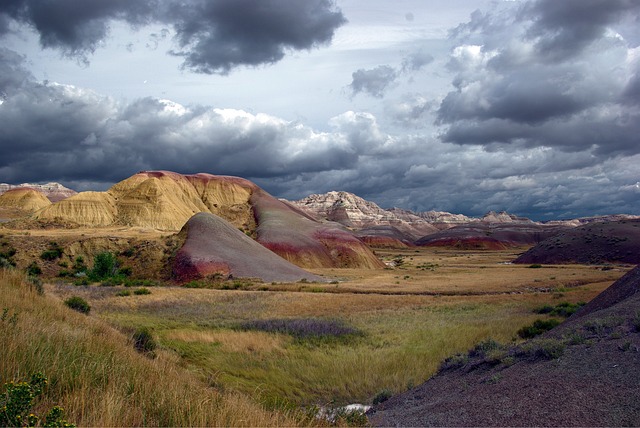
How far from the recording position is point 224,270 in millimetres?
61562

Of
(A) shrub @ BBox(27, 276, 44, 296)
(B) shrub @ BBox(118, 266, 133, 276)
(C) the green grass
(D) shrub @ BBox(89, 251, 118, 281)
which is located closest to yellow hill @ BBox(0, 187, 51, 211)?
(B) shrub @ BBox(118, 266, 133, 276)

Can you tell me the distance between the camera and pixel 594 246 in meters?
100

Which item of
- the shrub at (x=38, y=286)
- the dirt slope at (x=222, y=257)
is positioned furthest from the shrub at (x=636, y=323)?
the dirt slope at (x=222, y=257)

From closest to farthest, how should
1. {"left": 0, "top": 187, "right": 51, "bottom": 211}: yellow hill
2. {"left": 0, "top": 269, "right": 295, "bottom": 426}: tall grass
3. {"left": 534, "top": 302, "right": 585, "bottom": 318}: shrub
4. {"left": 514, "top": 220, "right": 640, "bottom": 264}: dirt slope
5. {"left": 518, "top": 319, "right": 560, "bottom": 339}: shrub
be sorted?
{"left": 0, "top": 269, "right": 295, "bottom": 426}: tall grass → {"left": 518, "top": 319, "right": 560, "bottom": 339}: shrub → {"left": 534, "top": 302, "right": 585, "bottom": 318}: shrub → {"left": 514, "top": 220, "right": 640, "bottom": 264}: dirt slope → {"left": 0, "top": 187, "right": 51, "bottom": 211}: yellow hill

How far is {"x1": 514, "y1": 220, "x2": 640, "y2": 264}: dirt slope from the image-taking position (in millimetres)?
94062

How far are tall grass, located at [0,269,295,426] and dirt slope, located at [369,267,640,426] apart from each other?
4176mm

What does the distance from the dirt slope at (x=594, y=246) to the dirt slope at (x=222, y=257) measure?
6119 centimetres

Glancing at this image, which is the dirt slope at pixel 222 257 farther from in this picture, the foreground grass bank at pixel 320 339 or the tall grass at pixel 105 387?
the tall grass at pixel 105 387

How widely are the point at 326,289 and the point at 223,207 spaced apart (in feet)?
258

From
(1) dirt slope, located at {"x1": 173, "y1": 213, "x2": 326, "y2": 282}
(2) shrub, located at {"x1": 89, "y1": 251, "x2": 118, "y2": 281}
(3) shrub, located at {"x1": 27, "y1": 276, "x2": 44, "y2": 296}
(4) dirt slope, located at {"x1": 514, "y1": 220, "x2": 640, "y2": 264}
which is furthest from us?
(4) dirt slope, located at {"x1": 514, "y1": 220, "x2": 640, "y2": 264}

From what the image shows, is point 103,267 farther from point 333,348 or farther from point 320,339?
point 333,348

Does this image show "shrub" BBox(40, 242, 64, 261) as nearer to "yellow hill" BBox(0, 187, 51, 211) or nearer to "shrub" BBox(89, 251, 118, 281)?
"shrub" BBox(89, 251, 118, 281)

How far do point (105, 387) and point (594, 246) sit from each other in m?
111

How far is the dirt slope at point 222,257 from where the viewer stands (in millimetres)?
61125
